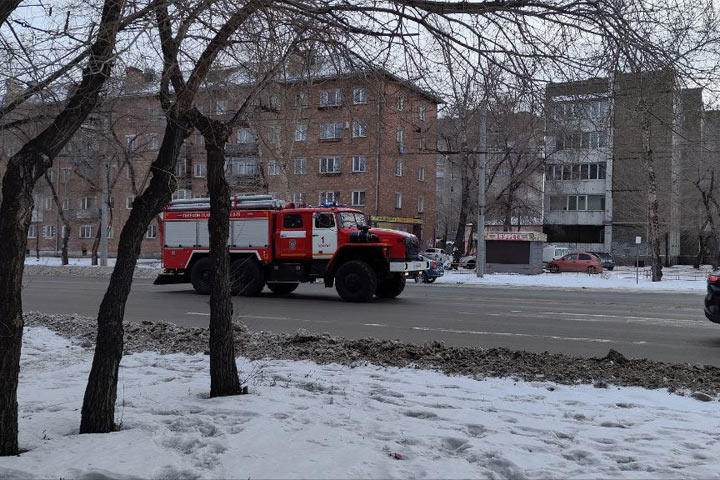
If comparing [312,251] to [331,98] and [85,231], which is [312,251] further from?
[85,231]

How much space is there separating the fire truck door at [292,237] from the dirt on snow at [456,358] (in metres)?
8.25

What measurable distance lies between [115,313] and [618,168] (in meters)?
56.4

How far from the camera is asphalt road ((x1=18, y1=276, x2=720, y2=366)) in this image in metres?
10.6

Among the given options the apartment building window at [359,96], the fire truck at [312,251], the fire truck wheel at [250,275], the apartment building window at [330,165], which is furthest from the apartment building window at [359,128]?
the apartment building window at [330,165]

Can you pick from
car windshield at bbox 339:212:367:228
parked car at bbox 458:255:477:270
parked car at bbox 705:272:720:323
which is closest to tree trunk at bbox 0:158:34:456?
parked car at bbox 705:272:720:323

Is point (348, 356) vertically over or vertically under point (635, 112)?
under

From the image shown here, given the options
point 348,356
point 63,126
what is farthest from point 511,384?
point 63,126

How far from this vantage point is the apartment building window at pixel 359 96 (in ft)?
25.6

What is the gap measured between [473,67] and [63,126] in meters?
4.09

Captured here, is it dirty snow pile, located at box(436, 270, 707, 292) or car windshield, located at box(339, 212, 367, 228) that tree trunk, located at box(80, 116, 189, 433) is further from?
dirty snow pile, located at box(436, 270, 707, 292)

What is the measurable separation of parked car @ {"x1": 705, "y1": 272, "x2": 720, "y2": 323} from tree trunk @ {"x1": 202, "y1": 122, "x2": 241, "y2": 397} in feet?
27.3

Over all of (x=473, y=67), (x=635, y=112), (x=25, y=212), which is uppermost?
(x=473, y=67)

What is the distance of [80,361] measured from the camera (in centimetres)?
841

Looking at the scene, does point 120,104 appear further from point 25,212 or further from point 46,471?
point 46,471
